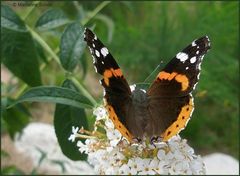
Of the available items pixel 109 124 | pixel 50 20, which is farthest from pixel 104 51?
pixel 50 20

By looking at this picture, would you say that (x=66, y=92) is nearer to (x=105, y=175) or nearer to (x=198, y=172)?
(x=105, y=175)

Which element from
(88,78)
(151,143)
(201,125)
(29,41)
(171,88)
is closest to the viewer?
(151,143)

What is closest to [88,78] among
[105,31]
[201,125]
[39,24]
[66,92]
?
[105,31]

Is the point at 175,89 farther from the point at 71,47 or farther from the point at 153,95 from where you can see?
the point at 71,47

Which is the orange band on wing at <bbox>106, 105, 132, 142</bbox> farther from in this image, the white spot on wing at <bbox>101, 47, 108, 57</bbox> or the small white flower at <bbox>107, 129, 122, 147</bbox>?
the white spot on wing at <bbox>101, 47, 108, 57</bbox>

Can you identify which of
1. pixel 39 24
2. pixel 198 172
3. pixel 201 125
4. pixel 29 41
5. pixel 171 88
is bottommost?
pixel 198 172

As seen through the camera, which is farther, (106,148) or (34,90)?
(34,90)
